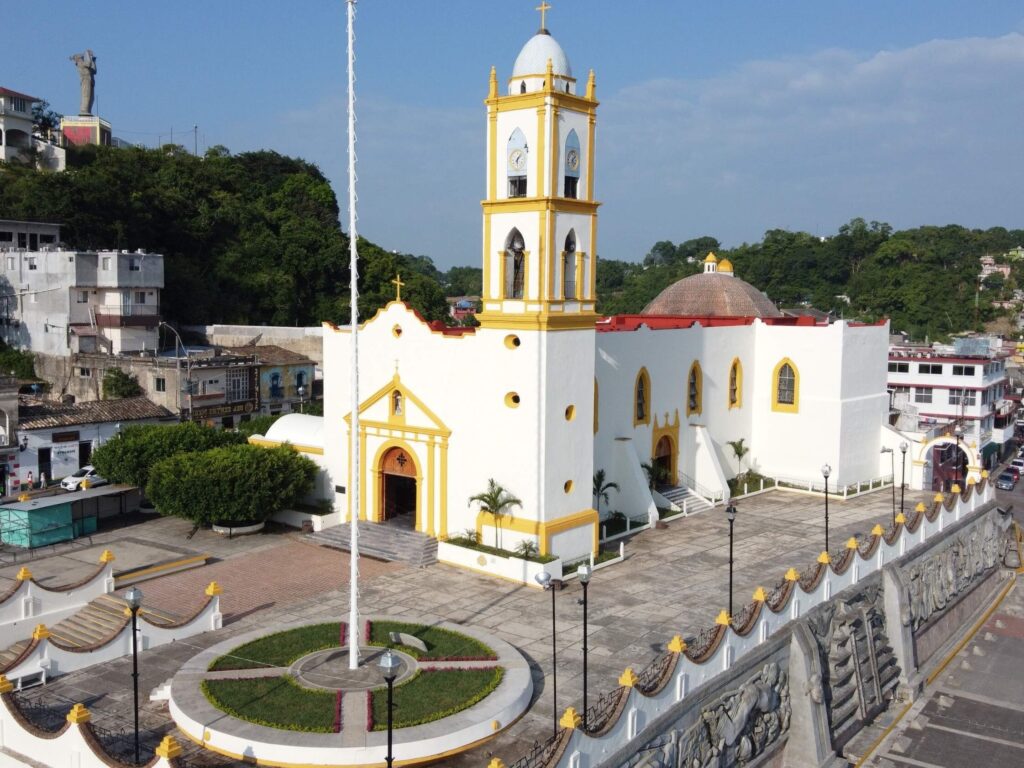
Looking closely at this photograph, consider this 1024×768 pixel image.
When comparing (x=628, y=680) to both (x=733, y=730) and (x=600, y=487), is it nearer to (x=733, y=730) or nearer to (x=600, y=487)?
(x=733, y=730)

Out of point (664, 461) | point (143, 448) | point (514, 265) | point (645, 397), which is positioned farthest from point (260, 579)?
point (664, 461)

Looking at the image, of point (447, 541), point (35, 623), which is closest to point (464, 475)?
point (447, 541)

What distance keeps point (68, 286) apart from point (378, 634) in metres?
32.9

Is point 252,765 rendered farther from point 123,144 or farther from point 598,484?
point 123,144

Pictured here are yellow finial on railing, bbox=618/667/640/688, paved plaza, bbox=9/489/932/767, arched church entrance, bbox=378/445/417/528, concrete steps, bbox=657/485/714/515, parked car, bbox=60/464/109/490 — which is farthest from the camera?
parked car, bbox=60/464/109/490

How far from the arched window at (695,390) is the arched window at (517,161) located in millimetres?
11171

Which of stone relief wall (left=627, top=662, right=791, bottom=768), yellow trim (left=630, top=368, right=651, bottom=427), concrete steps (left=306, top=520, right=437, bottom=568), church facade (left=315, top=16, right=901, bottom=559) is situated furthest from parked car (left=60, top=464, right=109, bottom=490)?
stone relief wall (left=627, top=662, right=791, bottom=768)

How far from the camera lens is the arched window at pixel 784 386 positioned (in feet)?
119

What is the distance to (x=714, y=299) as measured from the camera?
39.3m

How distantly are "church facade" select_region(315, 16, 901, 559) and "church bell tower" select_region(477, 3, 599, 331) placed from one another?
4 cm

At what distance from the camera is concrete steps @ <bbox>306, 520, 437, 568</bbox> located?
84.4 feet

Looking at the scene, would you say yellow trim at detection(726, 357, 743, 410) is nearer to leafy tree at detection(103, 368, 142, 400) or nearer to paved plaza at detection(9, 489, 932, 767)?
paved plaza at detection(9, 489, 932, 767)

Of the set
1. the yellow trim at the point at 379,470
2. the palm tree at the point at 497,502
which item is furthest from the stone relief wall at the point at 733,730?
the yellow trim at the point at 379,470

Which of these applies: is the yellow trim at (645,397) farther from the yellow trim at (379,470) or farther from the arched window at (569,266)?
the yellow trim at (379,470)
